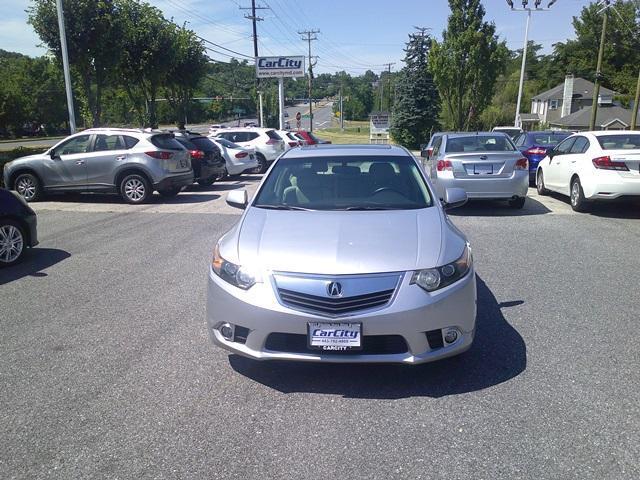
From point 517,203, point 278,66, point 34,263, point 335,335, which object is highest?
point 278,66

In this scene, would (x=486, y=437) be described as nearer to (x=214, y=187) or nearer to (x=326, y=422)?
(x=326, y=422)

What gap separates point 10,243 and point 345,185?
4.80 meters

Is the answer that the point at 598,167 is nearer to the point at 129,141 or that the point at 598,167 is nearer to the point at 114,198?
the point at 129,141

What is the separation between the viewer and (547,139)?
54.2 ft

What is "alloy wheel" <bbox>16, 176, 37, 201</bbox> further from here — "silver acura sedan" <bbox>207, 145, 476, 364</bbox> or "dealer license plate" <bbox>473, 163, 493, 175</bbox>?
"silver acura sedan" <bbox>207, 145, 476, 364</bbox>

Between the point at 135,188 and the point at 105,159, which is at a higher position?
the point at 105,159

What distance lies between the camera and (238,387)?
148 inches

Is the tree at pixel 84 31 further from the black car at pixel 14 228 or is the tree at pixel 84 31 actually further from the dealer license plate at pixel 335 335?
the dealer license plate at pixel 335 335

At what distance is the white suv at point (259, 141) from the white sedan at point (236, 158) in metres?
2.14

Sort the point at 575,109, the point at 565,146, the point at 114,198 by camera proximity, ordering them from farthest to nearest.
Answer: the point at 575,109 < the point at 114,198 < the point at 565,146

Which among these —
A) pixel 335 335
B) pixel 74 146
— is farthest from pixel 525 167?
pixel 74 146

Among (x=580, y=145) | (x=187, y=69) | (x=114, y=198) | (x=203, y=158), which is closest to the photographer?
(x=580, y=145)

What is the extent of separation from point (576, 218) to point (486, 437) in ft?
27.7

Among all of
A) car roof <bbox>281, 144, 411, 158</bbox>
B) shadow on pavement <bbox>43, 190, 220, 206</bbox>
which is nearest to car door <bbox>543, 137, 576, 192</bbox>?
car roof <bbox>281, 144, 411, 158</bbox>
